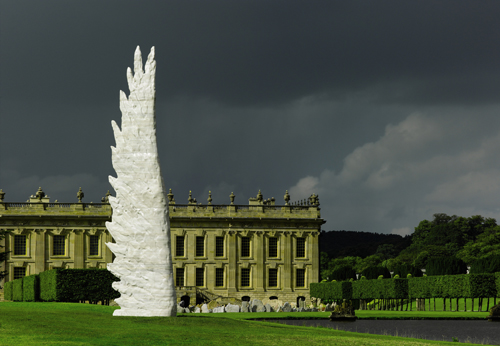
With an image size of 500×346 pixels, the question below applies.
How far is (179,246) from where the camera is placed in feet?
256

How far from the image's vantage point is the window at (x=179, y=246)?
7775cm

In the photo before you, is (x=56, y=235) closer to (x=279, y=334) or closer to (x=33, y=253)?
(x=33, y=253)

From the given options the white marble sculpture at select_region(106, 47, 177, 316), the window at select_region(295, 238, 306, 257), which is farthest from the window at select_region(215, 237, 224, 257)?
the white marble sculpture at select_region(106, 47, 177, 316)

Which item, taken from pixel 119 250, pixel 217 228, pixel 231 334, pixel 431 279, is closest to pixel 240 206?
pixel 217 228

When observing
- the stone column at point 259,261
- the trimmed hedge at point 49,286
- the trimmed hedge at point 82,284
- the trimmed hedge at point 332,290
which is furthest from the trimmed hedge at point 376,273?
the trimmed hedge at point 49,286

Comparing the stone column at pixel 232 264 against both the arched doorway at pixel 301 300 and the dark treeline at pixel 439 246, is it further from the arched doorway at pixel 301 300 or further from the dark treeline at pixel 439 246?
the dark treeline at pixel 439 246

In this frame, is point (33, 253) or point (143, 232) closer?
point (143, 232)

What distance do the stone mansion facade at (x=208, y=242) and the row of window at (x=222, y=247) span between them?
105 mm

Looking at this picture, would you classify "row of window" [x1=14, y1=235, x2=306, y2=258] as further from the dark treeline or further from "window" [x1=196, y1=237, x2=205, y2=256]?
the dark treeline

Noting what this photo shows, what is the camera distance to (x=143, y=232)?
2833 centimetres

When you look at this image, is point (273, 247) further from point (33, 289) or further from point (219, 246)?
point (33, 289)

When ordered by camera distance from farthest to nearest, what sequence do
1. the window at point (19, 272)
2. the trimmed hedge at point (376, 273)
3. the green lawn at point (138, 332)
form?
the window at point (19, 272) → the trimmed hedge at point (376, 273) → the green lawn at point (138, 332)

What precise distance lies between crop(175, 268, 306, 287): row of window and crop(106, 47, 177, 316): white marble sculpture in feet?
162

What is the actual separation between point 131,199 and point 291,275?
51.9 m
